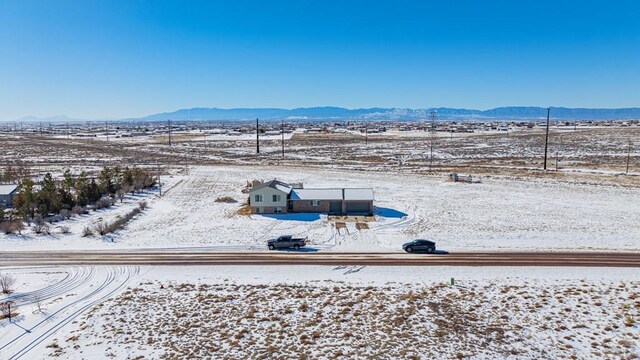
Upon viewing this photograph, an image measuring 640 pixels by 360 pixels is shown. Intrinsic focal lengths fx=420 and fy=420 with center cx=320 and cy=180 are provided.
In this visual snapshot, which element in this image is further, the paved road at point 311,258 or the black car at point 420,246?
the black car at point 420,246

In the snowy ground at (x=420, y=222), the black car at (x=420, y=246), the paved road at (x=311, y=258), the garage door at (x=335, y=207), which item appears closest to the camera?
the paved road at (x=311, y=258)

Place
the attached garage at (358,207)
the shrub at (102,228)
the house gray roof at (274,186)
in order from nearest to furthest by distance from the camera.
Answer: the shrub at (102,228)
the attached garage at (358,207)
the house gray roof at (274,186)

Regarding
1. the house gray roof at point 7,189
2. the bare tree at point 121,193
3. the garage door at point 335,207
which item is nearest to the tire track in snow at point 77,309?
the garage door at point 335,207

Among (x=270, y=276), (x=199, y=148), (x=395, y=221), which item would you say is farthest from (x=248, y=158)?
(x=270, y=276)

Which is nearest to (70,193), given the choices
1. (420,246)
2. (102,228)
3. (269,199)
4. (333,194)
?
(102,228)

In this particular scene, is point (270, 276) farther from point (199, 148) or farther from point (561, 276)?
point (199, 148)

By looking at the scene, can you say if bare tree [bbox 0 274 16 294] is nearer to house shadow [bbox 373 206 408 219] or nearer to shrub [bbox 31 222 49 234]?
shrub [bbox 31 222 49 234]

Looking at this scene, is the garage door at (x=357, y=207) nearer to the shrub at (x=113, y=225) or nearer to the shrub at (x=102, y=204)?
the shrub at (x=113, y=225)
